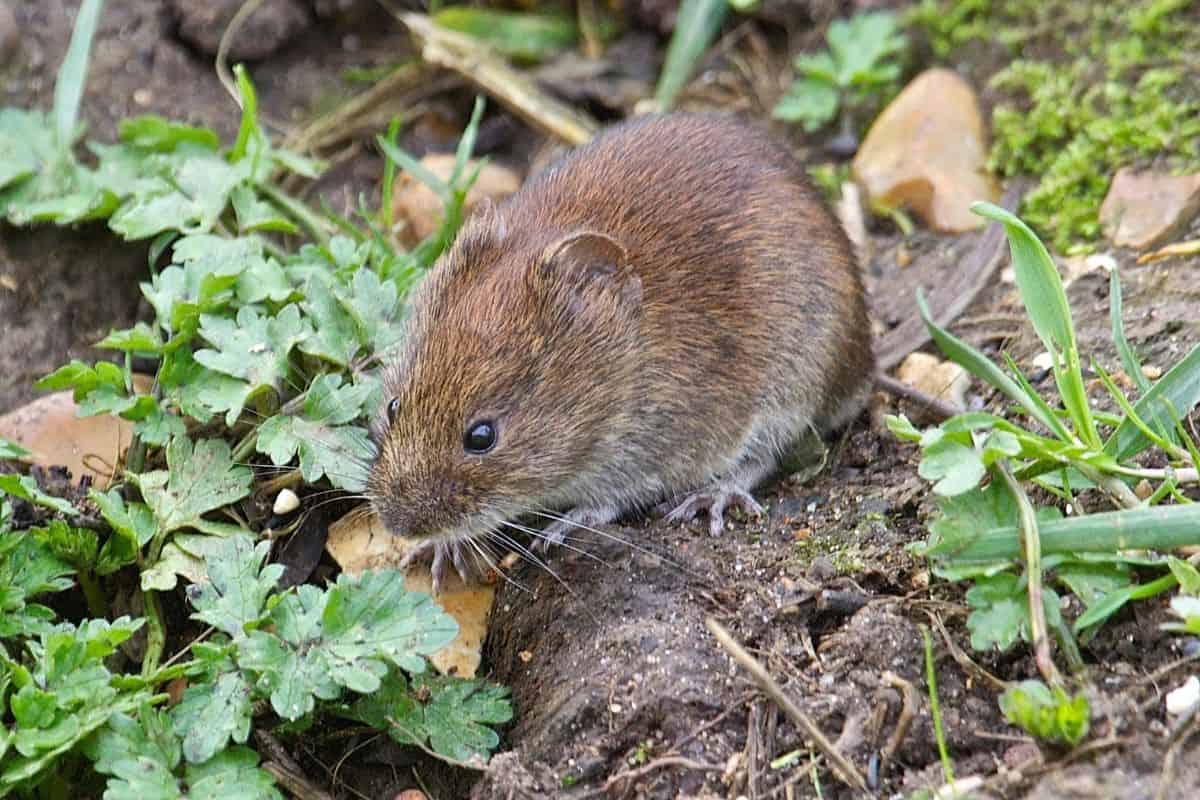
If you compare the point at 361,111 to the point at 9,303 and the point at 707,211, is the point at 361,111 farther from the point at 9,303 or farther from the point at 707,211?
the point at 707,211

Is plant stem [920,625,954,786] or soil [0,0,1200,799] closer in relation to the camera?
plant stem [920,625,954,786]

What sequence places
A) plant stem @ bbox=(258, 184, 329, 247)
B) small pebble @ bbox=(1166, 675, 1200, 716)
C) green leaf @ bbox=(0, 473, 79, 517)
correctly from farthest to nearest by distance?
plant stem @ bbox=(258, 184, 329, 247) < green leaf @ bbox=(0, 473, 79, 517) < small pebble @ bbox=(1166, 675, 1200, 716)

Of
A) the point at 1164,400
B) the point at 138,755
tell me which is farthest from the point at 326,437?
the point at 1164,400

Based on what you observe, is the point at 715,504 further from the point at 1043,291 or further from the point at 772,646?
the point at 1043,291

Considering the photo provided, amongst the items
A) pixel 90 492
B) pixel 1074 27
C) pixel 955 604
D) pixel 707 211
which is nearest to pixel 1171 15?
pixel 1074 27

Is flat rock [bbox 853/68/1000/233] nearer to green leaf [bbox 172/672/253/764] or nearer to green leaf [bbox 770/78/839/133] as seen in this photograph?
green leaf [bbox 770/78/839/133]

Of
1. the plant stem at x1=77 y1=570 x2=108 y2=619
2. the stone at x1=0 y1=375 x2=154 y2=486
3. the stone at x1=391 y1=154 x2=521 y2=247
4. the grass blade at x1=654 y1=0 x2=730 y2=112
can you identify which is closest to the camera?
the plant stem at x1=77 y1=570 x2=108 y2=619

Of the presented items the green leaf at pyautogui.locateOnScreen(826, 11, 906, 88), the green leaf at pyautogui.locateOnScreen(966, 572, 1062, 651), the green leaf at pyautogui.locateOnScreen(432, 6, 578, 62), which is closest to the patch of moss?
the green leaf at pyautogui.locateOnScreen(826, 11, 906, 88)

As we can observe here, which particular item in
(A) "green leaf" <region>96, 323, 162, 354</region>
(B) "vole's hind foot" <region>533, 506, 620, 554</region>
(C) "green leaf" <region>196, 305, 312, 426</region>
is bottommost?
(B) "vole's hind foot" <region>533, 506, 620, 554</region>
